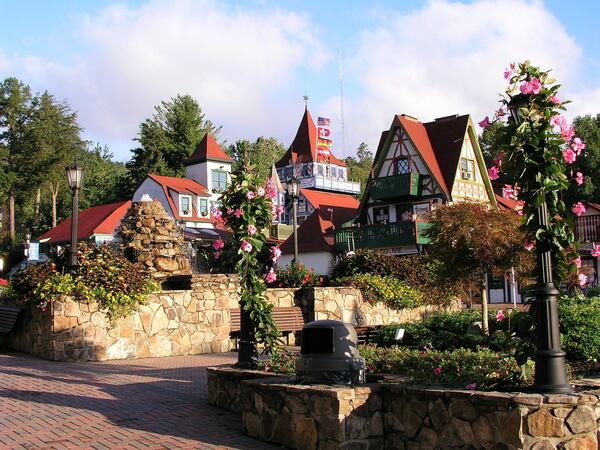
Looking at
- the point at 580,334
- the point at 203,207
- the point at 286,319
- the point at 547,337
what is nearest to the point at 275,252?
the point at 547,337

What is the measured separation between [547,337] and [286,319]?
11.6 metres

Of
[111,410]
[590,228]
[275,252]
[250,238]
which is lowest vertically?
[111,410]

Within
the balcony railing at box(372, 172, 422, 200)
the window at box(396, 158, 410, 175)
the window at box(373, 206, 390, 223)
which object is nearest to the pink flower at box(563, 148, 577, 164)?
the balcony railing at box(372, 172, 422, 200)

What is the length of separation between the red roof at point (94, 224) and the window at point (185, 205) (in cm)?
411

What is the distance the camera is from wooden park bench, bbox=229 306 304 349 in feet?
53.4

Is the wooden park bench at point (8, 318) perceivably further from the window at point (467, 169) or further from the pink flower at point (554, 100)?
the window at point (467, 169)

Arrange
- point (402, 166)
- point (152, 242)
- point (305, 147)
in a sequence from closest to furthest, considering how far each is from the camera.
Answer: point (152, 242), point (402, 166), point (305, 147)

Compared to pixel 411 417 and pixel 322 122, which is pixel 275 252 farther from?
pixel 322 122

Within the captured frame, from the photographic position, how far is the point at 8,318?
15398mm

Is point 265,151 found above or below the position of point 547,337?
above

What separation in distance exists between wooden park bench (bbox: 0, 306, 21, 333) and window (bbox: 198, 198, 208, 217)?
39.4 meters

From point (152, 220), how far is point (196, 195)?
37420 mm

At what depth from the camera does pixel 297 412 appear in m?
6.85

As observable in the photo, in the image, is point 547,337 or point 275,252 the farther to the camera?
point 275,252
